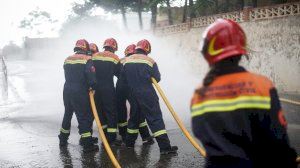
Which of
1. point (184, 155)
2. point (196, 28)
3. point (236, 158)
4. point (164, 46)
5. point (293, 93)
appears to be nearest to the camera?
point (236, 158)

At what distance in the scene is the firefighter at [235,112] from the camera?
199 centimetres

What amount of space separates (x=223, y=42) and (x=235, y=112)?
15.2 inches

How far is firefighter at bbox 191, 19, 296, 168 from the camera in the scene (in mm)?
1991

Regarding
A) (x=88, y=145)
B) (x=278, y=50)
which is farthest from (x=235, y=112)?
(x=278, y=50)

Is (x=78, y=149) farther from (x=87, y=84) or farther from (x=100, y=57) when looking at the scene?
(x=100, y=57)

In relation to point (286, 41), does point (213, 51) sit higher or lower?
higher

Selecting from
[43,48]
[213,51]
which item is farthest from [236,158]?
[43,48]

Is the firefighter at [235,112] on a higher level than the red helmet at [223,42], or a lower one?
lower

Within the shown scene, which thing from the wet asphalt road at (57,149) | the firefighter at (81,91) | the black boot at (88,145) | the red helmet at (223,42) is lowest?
the wet asphalt road at (57,149)

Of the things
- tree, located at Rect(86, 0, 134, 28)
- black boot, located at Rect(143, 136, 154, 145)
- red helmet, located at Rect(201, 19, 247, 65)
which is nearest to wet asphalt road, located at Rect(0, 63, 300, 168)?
black boot, located at Rect(143, 136, 154, 145)

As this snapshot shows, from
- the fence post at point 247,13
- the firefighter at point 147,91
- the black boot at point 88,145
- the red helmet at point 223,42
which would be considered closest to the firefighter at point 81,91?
the black boot at point 88,145

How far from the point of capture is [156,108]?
6.00 meters

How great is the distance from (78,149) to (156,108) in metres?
1.67

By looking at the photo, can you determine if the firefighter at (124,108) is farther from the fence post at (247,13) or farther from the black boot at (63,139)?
the fence post at (247,13)
